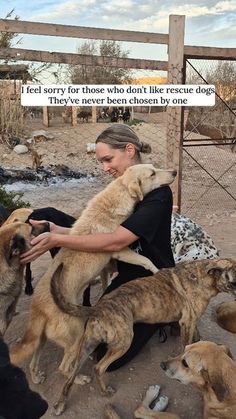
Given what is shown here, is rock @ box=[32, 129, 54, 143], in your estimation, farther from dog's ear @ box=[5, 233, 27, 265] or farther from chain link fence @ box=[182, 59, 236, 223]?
dog's ear @ box=[5, 233, 27, 265]

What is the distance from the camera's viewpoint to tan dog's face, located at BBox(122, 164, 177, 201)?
3.65m

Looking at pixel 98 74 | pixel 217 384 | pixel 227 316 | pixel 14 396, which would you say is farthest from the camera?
pixel 98 74

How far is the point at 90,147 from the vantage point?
14.4 m

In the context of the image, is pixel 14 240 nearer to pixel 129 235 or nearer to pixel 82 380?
pixel 129 235

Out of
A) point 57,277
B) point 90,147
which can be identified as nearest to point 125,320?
point 57,277

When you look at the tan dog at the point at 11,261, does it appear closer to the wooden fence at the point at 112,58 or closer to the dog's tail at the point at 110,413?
the dog's tail at the point at 110,413

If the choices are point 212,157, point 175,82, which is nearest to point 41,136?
point 212,157

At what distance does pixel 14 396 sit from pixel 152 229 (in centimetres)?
218

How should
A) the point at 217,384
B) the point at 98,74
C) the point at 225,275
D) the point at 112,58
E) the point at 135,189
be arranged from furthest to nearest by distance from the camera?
the point at 98,74, the point at 112,58, the point at 135,189, the point at 225,275, the point at 217,384

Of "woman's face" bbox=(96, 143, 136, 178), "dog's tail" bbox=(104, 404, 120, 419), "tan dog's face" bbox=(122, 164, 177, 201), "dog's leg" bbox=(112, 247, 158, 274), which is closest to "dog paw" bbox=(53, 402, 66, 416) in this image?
"dog's tail" bbox=(104, 404, 120, 419)

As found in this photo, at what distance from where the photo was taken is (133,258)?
3.68 metres

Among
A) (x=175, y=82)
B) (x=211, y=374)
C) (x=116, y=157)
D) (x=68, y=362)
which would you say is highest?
(x=175, y=82)

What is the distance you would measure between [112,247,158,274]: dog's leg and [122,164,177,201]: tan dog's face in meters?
0.43

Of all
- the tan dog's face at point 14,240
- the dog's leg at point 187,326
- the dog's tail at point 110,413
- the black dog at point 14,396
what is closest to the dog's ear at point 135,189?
the tan dog's face at point 14,240
